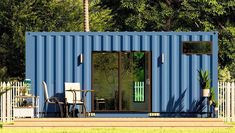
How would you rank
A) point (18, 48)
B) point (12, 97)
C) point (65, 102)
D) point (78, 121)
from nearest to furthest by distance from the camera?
1. point (78, 121)
2. point (65, 102)
3. point (12, 97)
4. point (18, 48)

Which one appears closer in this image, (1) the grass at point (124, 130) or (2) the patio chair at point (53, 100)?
(1) the grass at point (124, 130)

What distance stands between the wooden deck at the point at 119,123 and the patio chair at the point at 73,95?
1.10 metres

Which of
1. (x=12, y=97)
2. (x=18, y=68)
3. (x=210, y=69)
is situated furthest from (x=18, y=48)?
(x=210, y=69)

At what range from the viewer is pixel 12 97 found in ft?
69.4

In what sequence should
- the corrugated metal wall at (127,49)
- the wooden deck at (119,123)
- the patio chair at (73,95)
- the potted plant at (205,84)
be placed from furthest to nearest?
1. the corrugated metal wall at (127,49)
2. the potted plant at (205,84)
3. the patio chair at (73,95)
4. the wooden deck at (119,123)

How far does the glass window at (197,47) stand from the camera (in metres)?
18.9

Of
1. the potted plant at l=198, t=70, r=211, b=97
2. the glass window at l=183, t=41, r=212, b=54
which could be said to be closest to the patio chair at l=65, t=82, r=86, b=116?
the glass window at l=183, t=41, r=212, b=54

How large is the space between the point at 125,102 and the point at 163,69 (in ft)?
4.59

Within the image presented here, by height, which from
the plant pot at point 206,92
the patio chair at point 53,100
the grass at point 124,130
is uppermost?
the plant pot at point 206,92

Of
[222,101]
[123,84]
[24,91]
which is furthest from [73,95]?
[222,101]

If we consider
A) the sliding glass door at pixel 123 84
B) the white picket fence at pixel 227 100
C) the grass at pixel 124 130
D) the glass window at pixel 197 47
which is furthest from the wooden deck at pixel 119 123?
the white picket fence at pixel 227 100

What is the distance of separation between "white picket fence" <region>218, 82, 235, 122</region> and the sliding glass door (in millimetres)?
3137

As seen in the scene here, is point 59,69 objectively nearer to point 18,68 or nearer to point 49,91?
point 49,91

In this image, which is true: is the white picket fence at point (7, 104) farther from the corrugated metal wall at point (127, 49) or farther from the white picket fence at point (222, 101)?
the corrugated metal wall at point (127, 49)
